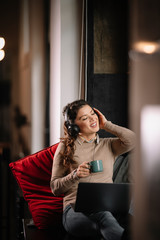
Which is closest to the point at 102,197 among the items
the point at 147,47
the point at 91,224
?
the point at 91,224

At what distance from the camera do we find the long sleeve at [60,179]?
1218 mm

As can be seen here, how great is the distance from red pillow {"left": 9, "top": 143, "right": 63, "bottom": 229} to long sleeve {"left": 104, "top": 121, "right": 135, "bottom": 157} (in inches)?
13.1

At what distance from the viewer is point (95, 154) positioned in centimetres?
133

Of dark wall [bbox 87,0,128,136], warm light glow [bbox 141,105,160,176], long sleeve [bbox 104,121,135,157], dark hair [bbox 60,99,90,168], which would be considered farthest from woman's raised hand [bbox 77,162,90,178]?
warm light glow [bbox 141,105,160,176]

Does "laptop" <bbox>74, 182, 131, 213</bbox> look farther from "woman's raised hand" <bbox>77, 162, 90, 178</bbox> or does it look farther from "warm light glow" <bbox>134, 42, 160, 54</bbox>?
"warm light glow" <bbox>134, 42, 160, 54</bbox>

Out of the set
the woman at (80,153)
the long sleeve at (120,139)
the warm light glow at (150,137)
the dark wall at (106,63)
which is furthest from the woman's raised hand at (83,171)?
the warm light glow at (150,137)

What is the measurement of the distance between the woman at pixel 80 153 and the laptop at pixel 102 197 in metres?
0.04

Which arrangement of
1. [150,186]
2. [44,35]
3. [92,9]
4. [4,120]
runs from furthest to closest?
[4,120] → [44,35] → [92,9] → [150,186]

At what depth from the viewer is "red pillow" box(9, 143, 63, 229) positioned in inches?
55.2

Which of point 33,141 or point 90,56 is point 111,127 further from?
point 33,141

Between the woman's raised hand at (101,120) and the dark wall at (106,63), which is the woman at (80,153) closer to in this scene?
the woman's raised hand at (101,120)

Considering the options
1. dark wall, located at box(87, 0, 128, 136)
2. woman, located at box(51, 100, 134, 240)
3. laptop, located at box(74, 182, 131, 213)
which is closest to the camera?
laptop, located at box(74, 182, 131, 213)

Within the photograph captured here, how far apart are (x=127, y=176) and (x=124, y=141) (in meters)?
0.21

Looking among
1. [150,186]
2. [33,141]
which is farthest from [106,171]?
[33,141]
